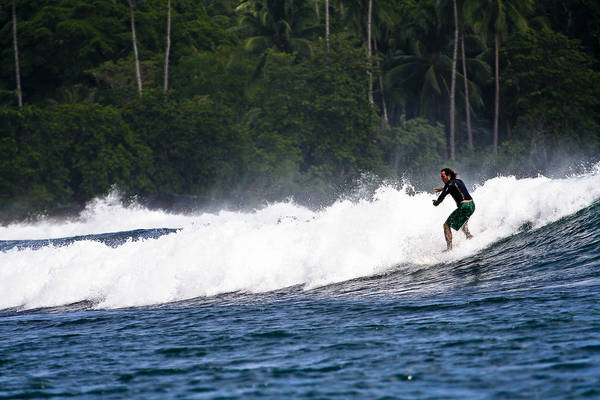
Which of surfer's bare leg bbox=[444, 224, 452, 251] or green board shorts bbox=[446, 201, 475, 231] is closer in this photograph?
green board shorts bbox=[446, 201, 475, 231]

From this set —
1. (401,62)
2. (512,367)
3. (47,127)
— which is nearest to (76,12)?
(47,127)

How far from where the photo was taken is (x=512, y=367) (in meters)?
6.50

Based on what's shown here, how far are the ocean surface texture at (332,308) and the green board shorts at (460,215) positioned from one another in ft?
1.63

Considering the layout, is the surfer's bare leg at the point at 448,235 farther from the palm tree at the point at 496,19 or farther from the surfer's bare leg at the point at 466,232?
the palm tree at the point at 496,19

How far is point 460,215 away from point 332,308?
145 inches

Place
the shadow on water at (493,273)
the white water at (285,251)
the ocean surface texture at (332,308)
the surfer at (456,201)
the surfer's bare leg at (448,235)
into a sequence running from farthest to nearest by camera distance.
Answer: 1. the white water at (285,251)
2. the surfer's bare leg at (448,235)
3. the surfer at (456,201)
4. the shadow on water at (493,273)
5. the ocean surface texture at (332,308)

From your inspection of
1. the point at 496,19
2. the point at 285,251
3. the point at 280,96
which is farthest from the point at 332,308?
the point at 496,19

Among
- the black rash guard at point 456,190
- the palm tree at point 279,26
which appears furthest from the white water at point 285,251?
the palm tree at point 279,26

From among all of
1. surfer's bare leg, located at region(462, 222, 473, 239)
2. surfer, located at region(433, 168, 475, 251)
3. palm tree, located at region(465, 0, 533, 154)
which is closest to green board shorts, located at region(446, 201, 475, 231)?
surfer, located at region(433, 168, 475, 251)

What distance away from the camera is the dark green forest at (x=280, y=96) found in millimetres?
44188

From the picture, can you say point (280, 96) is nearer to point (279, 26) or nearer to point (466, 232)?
point (279, 26)

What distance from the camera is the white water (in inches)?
520

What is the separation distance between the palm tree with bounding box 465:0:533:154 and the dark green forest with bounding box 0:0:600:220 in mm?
119

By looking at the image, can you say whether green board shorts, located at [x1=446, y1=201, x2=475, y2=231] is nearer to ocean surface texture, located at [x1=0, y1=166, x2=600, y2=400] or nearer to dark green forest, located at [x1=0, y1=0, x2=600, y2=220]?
ocean surface texture, located at [x1=0, y1=166, x2=600, y2=400]
